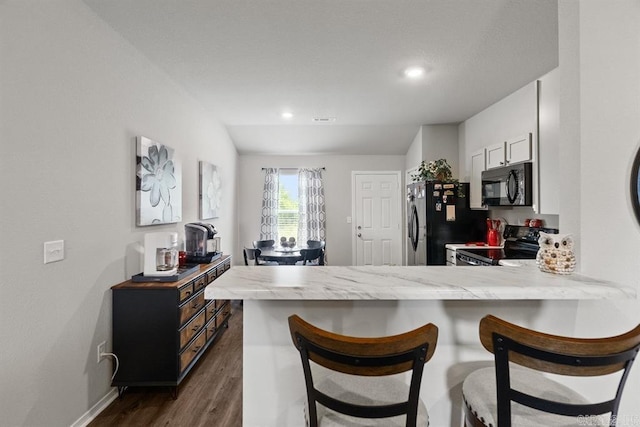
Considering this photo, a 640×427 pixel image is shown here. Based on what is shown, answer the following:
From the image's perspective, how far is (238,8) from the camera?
2012mm

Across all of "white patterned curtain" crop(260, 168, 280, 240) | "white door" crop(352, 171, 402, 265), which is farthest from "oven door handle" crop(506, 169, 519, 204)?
"white patterned curtain" crop(260, 168, 280, 240)

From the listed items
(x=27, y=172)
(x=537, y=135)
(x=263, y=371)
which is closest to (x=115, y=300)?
(x=27, y=172)

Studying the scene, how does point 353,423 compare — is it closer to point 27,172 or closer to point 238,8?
point 27,172

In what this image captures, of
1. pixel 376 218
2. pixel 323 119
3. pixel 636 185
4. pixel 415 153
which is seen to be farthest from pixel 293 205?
pixel 636 185

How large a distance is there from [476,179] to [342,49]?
2.60m

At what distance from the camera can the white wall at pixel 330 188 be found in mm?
5898

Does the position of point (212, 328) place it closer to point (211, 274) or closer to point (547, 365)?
point (211, 274)

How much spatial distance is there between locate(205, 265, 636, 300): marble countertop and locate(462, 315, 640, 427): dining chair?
0.79 ft

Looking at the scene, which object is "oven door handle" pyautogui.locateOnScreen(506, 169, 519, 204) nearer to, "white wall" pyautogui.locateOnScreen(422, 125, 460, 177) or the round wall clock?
"white wall" pyautogui.locateOnScreen(422, 125, 460, 177)

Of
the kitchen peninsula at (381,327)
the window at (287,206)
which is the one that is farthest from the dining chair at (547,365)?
the window at (287,206)

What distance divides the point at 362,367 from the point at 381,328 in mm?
524

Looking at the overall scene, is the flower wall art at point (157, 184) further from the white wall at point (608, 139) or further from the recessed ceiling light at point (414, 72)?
the white wall at point (608, 139)

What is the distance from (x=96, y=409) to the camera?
207 centimetres

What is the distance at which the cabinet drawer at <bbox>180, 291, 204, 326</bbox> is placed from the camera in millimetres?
2315
